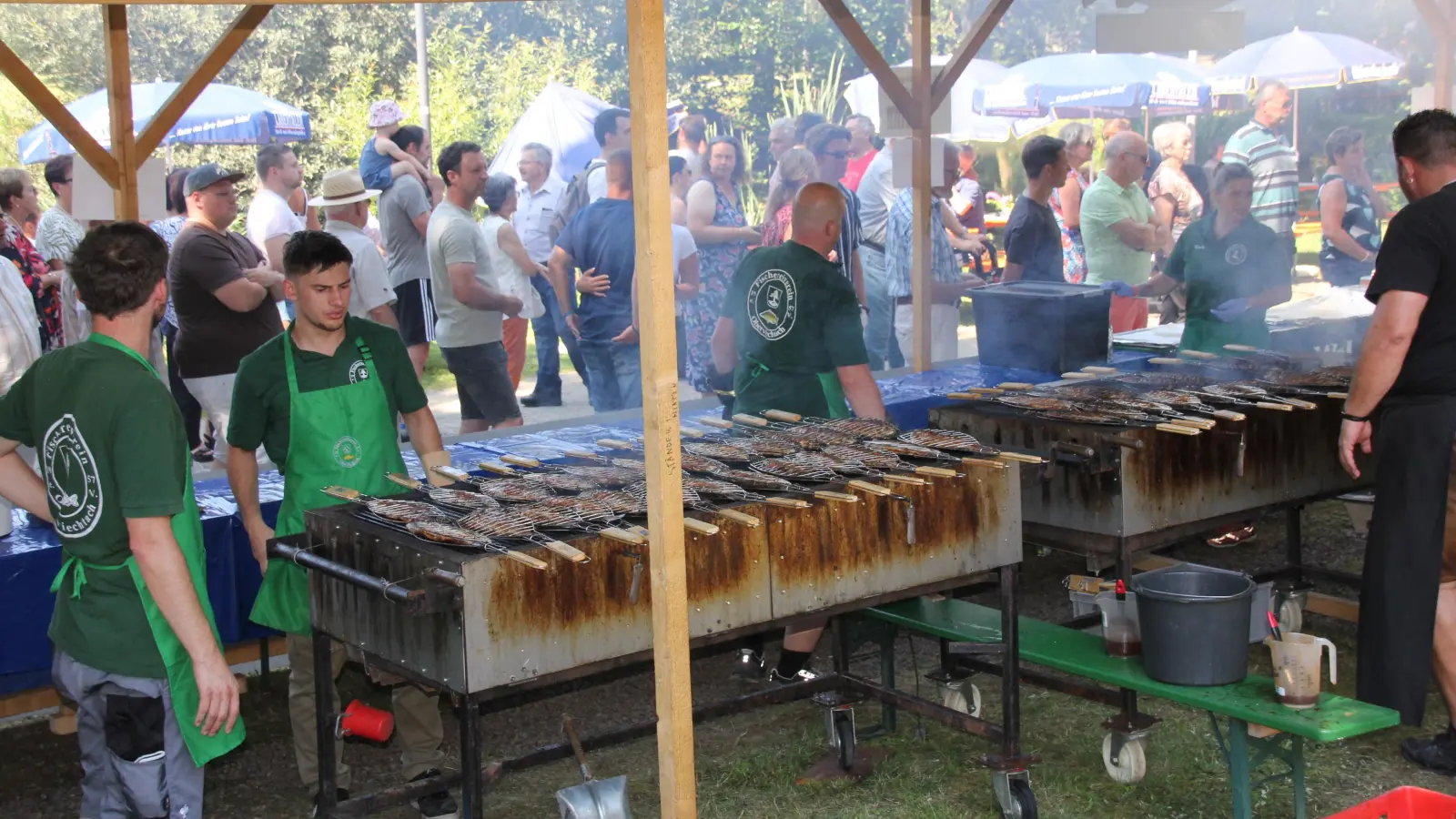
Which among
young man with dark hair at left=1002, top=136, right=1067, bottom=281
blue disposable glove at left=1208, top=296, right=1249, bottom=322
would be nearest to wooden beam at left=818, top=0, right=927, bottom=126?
young man with dark hair at left=1002, top=136, right=1067, bottom=281

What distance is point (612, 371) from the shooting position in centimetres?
823

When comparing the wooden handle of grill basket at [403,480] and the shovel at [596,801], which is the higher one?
the wooden handle of grill basket at [403,480]

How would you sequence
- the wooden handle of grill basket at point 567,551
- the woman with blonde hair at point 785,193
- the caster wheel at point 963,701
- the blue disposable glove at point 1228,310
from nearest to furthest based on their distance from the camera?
1. the wooden handle of grill basket at point 567,551
2. the caster wheel at point 963,701
3. the blue disposable glove at point 1228,310
4. the woman with blonde hair at point 785,193

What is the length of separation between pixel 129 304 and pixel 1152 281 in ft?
21.4

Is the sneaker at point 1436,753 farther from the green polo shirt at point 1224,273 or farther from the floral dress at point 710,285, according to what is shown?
the floral dress at point 710,285

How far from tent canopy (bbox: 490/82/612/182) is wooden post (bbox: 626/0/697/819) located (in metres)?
10.6

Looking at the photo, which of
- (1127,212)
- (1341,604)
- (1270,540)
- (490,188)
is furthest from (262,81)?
(1341,604)

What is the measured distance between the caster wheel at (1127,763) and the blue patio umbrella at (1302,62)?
1242 cm

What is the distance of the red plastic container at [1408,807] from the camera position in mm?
3033

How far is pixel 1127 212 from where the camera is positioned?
9.20 meters

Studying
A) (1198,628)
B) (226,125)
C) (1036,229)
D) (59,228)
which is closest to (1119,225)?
(1036,229)

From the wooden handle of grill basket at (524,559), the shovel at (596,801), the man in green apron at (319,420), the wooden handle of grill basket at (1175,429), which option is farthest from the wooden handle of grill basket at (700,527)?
the wooden handle of grill basket at (1175,429)

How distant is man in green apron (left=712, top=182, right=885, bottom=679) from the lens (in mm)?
5070

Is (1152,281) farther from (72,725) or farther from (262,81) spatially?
(262,81)
